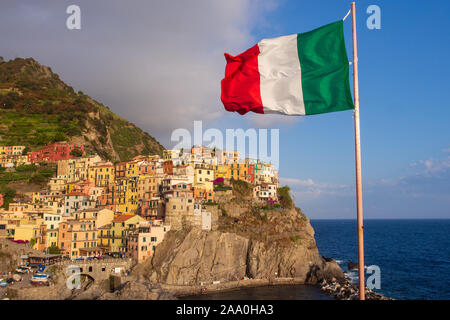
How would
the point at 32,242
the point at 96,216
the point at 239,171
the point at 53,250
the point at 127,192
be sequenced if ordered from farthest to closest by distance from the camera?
1. the point at 239,171
2. the point at 127,192
3. the point at 96,216
4. the point at 32,242
5. the point at 53,250

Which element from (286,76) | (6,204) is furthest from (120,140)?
(286,76)

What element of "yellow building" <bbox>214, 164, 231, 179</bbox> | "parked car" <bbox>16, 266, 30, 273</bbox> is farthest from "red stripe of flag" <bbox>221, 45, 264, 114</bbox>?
"yellow building" <bbox>214, 164, 231, 179</bbox>

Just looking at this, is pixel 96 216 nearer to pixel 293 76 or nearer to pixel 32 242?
pixel 32 242

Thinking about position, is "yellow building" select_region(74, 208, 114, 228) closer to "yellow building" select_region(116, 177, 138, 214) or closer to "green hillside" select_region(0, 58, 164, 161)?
"yellow building" select_region(116, 177, 138, 214)

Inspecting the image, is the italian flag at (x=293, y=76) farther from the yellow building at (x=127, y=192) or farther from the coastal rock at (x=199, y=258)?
the yellow building at (x=127, y=192)

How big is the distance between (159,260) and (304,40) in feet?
174

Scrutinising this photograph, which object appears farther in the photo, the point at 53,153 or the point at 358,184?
the point at 53,153

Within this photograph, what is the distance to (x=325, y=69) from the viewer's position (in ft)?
40.2

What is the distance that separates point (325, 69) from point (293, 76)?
1.14m

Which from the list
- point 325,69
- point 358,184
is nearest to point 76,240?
point 325,69

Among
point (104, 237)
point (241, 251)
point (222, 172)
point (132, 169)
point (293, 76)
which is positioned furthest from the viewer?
point (222, 172)

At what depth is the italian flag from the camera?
12.0m

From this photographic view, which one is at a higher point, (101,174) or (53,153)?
(53,153)
